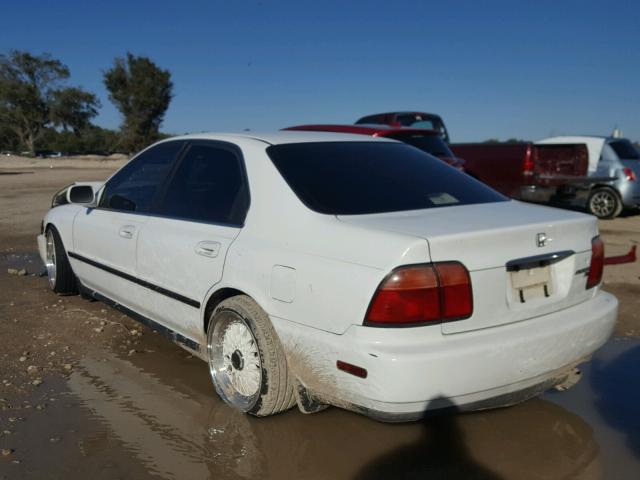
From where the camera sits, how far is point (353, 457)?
298 centimetres

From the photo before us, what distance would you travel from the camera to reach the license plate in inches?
110

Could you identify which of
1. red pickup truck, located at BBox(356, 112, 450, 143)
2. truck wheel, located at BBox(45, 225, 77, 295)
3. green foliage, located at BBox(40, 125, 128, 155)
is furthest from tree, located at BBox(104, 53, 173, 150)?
truck wheel, located at BBox(45, 225, 77, 295)

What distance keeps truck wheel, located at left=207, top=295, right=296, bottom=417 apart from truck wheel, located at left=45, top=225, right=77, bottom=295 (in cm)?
256

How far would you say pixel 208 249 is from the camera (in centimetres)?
341

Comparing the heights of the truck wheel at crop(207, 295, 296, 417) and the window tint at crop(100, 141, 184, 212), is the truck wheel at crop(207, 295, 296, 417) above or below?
below

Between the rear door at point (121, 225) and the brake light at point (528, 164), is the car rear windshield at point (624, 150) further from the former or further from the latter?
the rear door at point (121, 225)

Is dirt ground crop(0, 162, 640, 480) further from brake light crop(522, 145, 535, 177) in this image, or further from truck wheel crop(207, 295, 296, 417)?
brake light crop(522, 145, 535, 177)

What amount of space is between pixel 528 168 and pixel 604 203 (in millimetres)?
1674

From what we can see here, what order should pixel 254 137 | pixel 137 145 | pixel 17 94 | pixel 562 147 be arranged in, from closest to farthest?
pixel 254 137 → pixel 562 147 → pixel 137 145 → pixel 17 94

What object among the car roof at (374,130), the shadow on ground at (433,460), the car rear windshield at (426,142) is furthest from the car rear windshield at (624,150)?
the shadow on ground at (433,460)

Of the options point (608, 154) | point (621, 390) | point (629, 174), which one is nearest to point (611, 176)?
point (629, 174)

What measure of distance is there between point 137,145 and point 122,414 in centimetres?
5524

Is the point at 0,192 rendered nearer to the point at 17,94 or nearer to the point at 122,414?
the point at 122,414

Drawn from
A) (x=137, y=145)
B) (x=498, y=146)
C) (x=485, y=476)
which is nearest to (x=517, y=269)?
(x=485, y=476)
